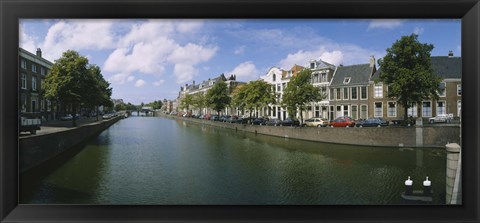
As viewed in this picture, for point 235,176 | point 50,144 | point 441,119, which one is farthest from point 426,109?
point 50,144

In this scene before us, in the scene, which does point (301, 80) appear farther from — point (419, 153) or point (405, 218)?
point (405, 218)

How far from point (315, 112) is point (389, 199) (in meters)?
16.2

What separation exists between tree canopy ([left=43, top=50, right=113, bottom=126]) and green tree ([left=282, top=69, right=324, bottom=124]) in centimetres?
1369

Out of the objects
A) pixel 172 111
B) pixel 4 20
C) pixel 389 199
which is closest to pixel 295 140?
pixel 389 199

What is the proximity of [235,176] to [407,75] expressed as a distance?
1175cm

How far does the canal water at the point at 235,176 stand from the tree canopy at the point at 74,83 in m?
3.60

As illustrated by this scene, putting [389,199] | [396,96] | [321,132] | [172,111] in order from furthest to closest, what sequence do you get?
[172,111], [321,132], [396,96], [389,199]

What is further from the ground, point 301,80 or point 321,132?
point 301,80

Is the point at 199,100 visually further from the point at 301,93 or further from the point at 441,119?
the point at 441,119

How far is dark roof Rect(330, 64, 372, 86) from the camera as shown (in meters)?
18.9

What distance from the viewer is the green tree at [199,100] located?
3633 cm

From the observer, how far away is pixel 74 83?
52.2 ft

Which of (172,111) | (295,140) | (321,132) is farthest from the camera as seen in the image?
(172,111)

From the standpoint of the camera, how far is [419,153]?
13680 millimetres
